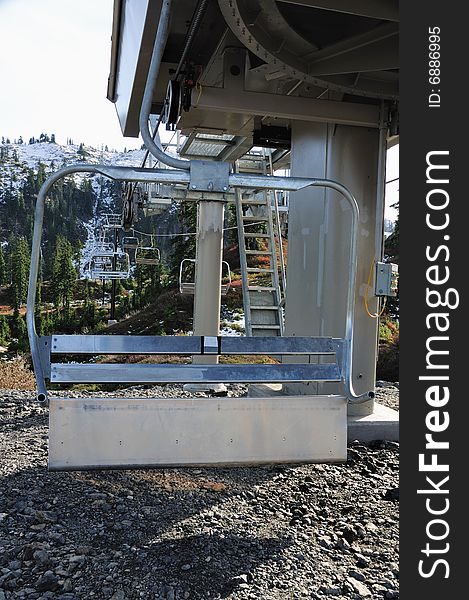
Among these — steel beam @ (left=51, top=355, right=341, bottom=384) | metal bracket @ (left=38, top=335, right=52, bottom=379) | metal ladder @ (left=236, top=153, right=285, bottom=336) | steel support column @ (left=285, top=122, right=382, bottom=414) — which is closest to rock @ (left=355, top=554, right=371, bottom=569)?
steel beam @ (left=51, top=355, right=341, bottom=384)

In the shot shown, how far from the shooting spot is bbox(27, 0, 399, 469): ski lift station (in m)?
2.91

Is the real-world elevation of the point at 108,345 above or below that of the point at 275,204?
below

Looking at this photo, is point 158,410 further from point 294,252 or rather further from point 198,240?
point 198,240

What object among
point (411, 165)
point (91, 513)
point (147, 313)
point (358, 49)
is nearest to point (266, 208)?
point (358, 49)

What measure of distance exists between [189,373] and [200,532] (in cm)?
118

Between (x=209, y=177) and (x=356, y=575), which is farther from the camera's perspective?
(x=356, y=575)

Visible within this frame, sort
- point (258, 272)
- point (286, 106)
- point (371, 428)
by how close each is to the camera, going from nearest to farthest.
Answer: point (286, 106) → point (371, 428) → point (258, 272)

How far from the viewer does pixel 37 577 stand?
294cm

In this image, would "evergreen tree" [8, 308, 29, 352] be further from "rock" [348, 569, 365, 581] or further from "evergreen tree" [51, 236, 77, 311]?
"rock" [348, 569, 365, 581]

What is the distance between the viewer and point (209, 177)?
2.99m

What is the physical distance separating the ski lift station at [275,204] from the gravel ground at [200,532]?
1.90 ft

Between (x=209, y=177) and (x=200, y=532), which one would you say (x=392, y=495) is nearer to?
(x=200, y=532)

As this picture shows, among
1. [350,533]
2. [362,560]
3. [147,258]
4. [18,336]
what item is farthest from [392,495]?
[18,336]

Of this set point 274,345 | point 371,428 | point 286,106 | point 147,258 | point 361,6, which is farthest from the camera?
point 147,258
